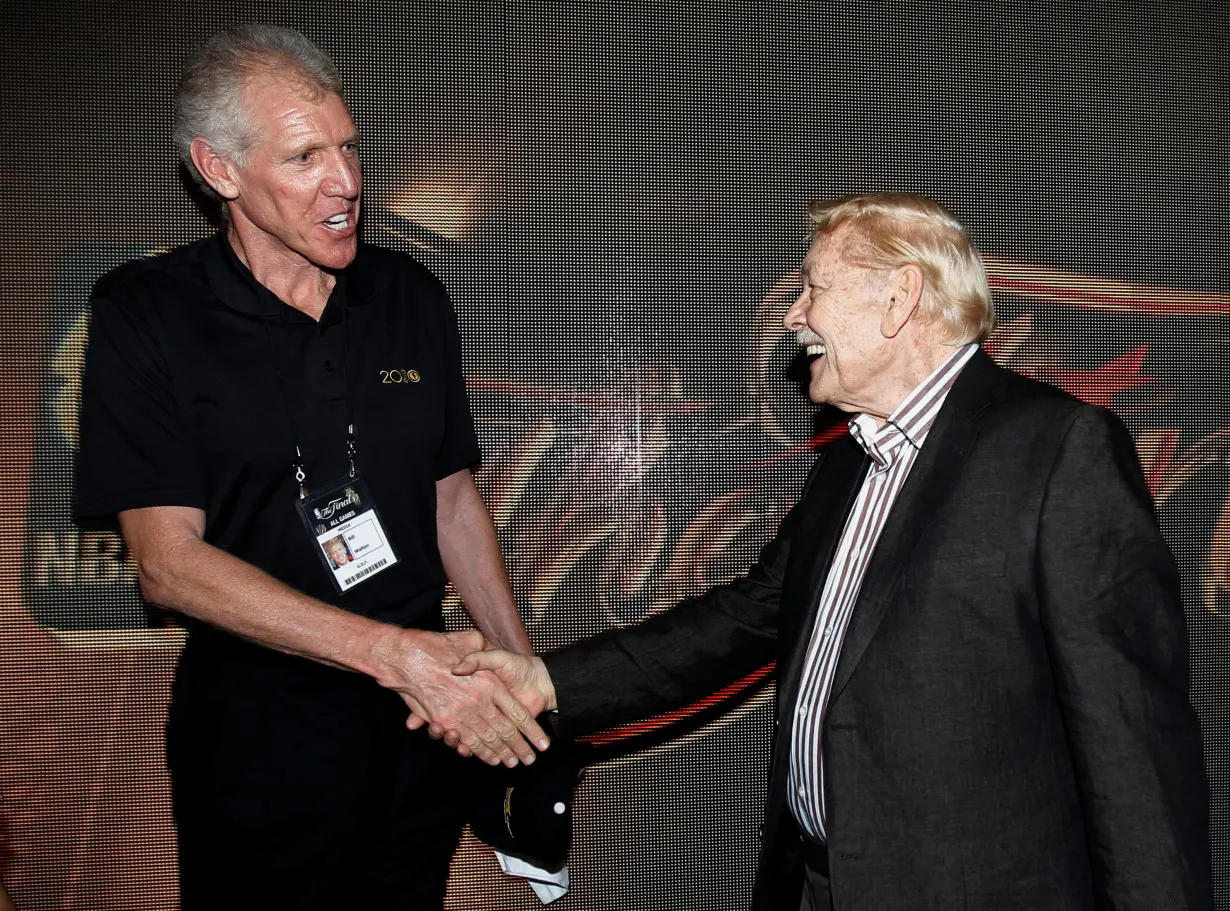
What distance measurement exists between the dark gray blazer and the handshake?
0.68m

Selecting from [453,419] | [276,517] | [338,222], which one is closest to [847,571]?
[453,419]

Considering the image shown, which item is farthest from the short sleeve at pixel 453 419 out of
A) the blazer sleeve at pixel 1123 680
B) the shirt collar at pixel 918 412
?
the blazer sleeve at pixel 1123 680

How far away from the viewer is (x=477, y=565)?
2332 millimetres

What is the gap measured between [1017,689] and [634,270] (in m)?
1.63

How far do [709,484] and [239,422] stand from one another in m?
1.38

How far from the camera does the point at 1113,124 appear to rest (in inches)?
120

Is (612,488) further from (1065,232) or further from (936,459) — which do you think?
(1065,232)

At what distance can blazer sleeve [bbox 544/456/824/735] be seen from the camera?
2068 millimetres

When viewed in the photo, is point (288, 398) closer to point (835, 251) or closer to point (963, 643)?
point (835, 251)

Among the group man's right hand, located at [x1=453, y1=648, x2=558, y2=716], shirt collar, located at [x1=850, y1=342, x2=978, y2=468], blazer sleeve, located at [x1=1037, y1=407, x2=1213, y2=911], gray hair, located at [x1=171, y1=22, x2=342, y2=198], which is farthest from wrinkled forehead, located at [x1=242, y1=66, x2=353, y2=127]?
blazer sleeve, located at [x1=1037, y1=407, x2=1213, y2=911]

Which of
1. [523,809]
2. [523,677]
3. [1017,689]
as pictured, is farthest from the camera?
[523,809]

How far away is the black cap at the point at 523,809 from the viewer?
219 cm

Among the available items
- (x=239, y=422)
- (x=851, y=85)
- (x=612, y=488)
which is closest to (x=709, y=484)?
(x=612, y=488)

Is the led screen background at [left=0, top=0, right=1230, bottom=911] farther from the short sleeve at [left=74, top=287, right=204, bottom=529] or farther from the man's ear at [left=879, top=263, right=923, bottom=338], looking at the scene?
the man's ear at [left=879, top=263, right=923, bottom=338]
